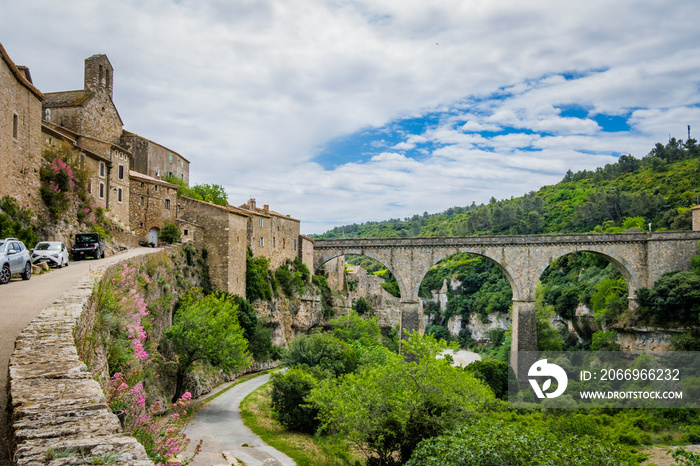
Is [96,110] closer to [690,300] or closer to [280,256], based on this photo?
[280,256]

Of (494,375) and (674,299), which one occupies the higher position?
(674,299)

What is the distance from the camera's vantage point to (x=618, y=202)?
194 feet

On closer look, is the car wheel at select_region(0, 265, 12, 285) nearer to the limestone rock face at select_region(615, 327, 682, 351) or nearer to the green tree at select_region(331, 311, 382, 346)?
the green tree at select_region(331, 311, 382, 346)

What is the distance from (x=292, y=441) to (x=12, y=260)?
13.2 metres

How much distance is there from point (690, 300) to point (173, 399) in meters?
34.1

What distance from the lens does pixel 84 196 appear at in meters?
21.7

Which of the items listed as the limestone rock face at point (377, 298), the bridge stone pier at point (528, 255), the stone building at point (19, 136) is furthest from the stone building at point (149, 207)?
the limestone rock face at point (377, 298)

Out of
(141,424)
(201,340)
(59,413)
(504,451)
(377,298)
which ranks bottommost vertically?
(377,298)

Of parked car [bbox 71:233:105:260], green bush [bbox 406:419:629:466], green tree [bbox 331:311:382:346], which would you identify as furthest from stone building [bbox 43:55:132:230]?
green bush [bbox 406:419:629:466]

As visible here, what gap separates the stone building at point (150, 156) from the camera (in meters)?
34.4

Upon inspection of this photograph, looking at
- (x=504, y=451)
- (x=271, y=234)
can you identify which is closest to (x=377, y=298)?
(x=271, y=234)

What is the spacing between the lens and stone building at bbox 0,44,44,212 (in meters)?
15.6

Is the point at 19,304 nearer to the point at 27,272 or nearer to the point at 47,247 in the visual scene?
the point at 27,272

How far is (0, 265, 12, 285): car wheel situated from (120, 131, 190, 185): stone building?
24.2 metres
